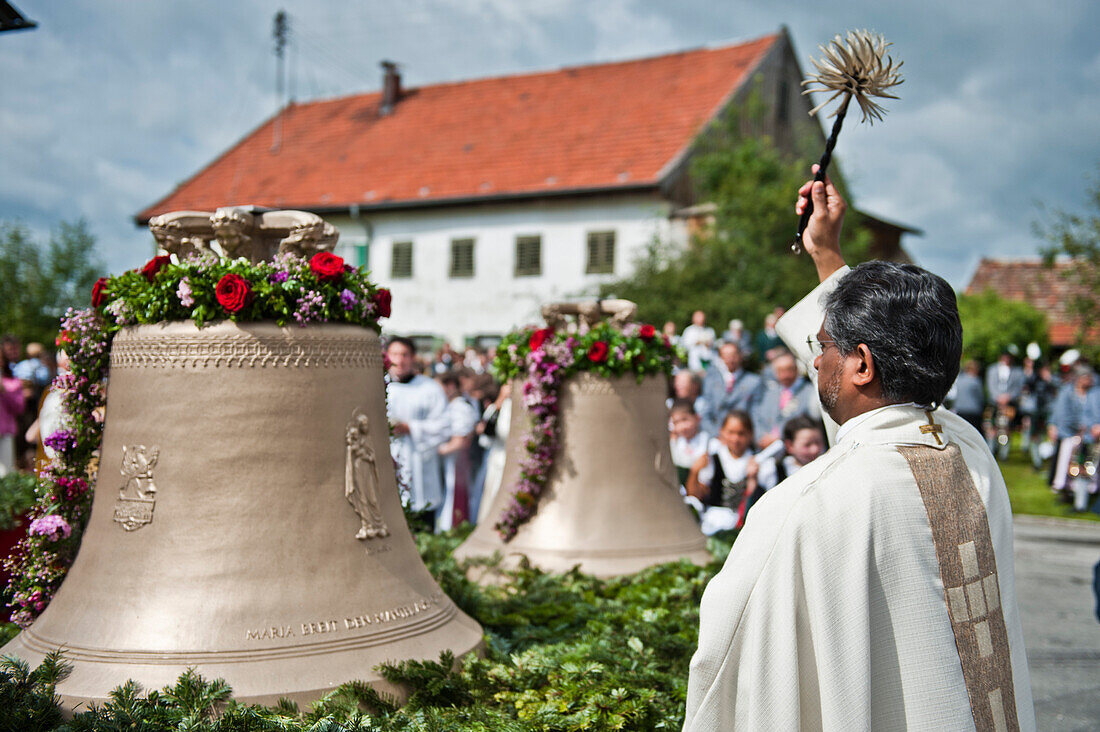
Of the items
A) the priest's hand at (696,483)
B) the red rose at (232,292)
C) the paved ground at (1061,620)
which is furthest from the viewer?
the priest's hand at (696,483)

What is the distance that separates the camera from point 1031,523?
42.4 ft

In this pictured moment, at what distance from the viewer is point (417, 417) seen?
28.3 feet

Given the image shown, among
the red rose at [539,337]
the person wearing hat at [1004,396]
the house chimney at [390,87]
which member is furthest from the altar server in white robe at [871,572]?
the house chimney at [390,87]

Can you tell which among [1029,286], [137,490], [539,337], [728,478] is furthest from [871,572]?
[1029,286]

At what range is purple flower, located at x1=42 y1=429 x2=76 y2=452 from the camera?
421cm

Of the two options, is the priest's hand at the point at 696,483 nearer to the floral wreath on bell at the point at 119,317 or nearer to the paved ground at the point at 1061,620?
the paved ground at the point at 1061,620

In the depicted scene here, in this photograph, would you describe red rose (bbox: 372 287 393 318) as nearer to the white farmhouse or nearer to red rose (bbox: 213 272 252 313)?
red rose (bbox: 213 272 252 313)

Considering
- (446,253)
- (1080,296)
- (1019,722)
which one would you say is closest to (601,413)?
(1019,722)

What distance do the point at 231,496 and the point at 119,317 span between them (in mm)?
847

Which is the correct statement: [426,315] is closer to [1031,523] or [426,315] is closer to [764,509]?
[1031,523]

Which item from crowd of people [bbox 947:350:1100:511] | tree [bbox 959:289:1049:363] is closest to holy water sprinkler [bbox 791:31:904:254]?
crowd of people [bbox 947:350:1100:511]

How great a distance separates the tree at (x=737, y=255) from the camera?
70.5 ft

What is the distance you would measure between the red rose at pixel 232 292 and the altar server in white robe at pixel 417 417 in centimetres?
470

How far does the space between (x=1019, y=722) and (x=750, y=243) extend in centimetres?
2030
